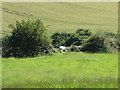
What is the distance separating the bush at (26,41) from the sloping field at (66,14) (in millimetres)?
51668

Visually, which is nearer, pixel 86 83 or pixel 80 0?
pixel 86 83

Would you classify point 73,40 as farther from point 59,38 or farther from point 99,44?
point 99,44

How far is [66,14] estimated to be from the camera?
121m

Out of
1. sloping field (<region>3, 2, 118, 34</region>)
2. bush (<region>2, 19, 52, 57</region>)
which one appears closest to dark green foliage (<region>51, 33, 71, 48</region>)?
bush (<region>2, 19, 52, 57</region>)

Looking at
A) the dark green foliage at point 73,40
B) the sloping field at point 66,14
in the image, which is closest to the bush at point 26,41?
the dark green foliage at point 73,40

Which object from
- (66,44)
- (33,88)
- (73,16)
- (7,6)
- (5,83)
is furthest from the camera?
(73,16)

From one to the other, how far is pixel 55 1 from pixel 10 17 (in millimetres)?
43653

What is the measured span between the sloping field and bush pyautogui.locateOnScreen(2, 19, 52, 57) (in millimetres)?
51668

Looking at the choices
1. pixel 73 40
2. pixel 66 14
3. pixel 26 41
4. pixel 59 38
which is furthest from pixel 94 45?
pixel 66 14

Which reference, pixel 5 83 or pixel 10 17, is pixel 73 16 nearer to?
pixel 10 17

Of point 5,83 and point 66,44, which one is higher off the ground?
point 5,83

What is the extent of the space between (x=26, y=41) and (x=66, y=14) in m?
88.5

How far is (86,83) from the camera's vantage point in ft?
36.1

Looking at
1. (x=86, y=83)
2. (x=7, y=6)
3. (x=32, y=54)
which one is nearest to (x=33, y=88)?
(x=86, y=83)
